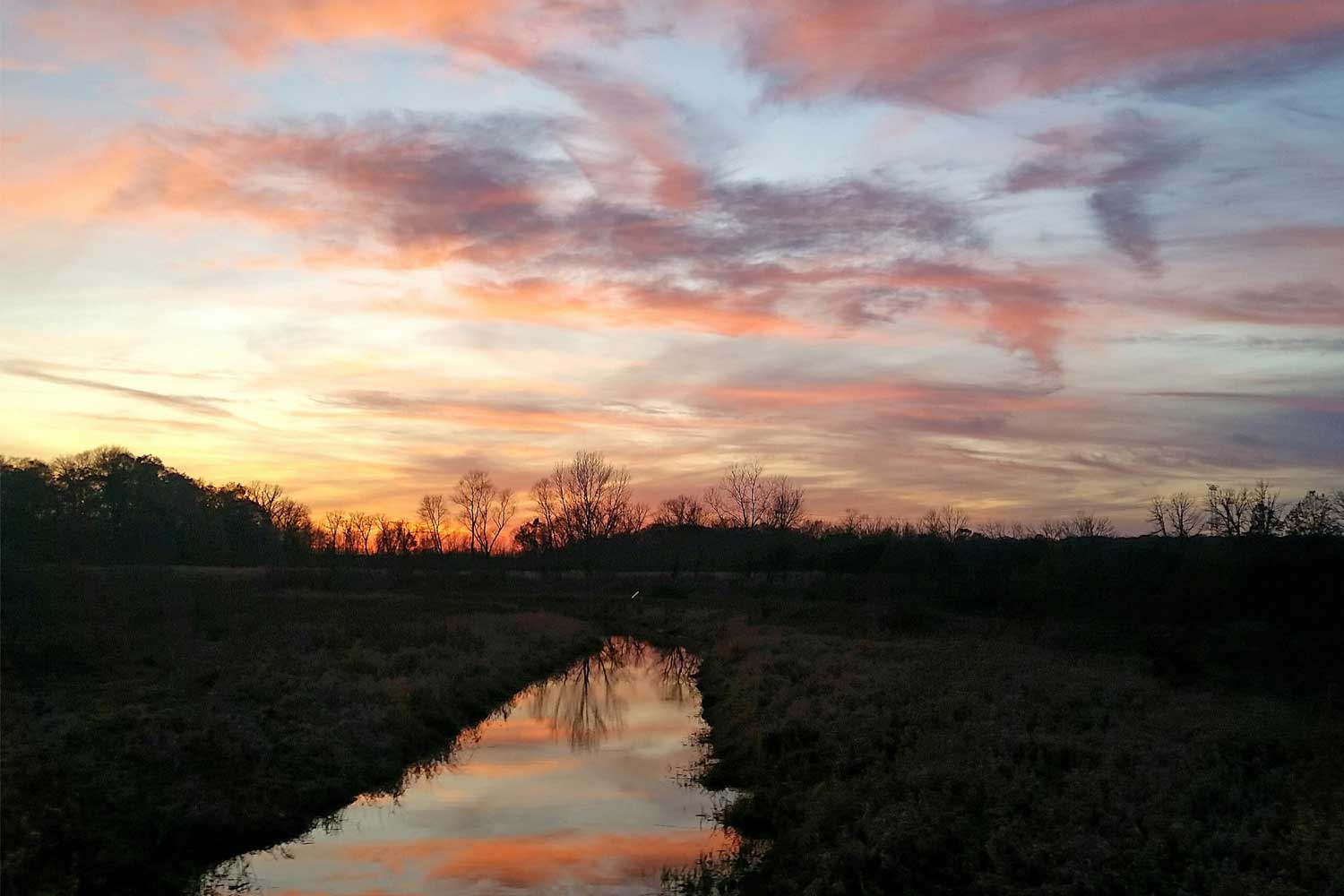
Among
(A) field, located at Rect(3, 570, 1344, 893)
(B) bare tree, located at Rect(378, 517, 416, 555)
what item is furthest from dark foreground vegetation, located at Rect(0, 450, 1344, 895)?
(B) bare tree, located at Rect(378, 517, 416, 555)

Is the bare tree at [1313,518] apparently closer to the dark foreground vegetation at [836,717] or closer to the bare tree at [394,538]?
the dark foreground vegetation at [836,717]

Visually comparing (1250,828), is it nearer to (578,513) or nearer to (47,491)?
(47,491)

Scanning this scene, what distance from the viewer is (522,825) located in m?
16.5

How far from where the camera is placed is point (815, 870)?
40.9ft

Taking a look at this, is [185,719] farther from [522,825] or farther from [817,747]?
[817,747]

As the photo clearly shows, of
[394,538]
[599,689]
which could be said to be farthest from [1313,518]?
[394,538]

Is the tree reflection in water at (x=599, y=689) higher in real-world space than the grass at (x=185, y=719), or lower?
lower

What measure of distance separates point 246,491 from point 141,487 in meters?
64.8

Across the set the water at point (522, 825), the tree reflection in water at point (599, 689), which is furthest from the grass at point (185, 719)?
the tree reflection in water at point (599, 689)

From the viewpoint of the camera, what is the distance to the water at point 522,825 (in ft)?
44.2

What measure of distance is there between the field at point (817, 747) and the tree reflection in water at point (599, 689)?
1.59 meters

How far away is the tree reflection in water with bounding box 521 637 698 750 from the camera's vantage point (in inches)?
1057

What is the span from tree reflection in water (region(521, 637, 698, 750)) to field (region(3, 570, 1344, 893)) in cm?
159

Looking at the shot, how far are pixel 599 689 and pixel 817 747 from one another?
58.4 ft
